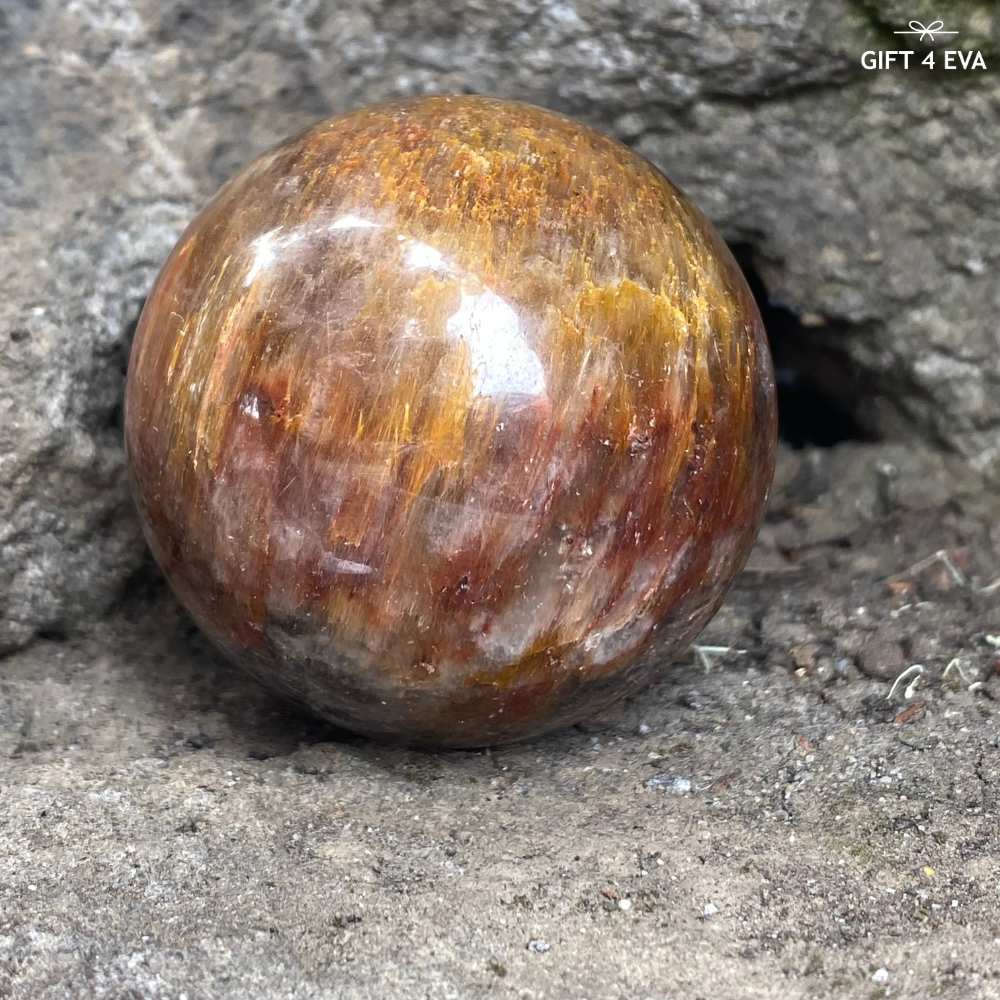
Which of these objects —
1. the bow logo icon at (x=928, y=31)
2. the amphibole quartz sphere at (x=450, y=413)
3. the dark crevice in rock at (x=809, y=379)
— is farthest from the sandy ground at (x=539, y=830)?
the bow logo icon at (x=928, y=31)

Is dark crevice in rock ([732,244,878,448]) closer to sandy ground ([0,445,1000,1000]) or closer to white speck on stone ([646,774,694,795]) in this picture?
sandy ground ([0,445,1000,1000])

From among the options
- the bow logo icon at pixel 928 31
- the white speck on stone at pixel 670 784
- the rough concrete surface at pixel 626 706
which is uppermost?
the bow logo icon at pixel 928 31

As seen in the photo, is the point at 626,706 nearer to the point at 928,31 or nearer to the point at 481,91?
the point at 481,91

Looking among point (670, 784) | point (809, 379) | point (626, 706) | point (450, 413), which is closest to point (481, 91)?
point (809, 379)

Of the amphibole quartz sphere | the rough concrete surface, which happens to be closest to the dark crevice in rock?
the rough concrete surface

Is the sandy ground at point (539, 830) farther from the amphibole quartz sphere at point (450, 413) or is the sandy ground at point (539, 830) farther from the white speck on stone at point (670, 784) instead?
the amphibole quartz sphere at point (450, 413)
